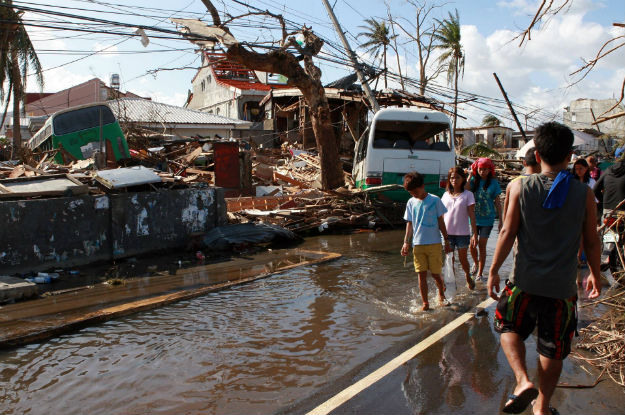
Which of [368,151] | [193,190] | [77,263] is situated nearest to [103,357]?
[77,263]

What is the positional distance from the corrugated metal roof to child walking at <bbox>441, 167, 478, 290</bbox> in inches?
913

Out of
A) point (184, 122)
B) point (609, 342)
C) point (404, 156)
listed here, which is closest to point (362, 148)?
point (404, 156)

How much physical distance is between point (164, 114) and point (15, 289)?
24.9 metres

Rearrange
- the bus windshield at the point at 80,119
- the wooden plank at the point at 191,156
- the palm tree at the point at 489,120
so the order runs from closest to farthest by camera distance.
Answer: the bus windshield at the point at 80,119 < the wooden plank at the point at 191,156 < the palm tree at the point at 489,120

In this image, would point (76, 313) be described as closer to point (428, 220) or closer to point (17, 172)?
point (428, 220)

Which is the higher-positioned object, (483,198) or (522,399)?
(483,198)

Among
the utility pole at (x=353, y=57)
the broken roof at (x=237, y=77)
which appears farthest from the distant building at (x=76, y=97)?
the utility pole at (x=353, y=57)

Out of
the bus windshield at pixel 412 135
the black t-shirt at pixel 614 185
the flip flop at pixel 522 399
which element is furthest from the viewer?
the bus windshield at pixel 412 135

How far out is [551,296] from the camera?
3.07 metres

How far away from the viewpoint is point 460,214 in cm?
655

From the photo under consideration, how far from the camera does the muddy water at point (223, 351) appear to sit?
3676mm

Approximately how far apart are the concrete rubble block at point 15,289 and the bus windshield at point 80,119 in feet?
29.5

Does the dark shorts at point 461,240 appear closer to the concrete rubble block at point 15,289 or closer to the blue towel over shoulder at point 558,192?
the blue towel over shoulder at point 558,192

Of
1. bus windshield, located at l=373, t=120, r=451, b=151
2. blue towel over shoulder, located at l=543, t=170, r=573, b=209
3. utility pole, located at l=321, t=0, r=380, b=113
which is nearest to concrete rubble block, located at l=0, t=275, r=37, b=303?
blue towel over shoulder, located at l=543, t=170, r=573, b=209
